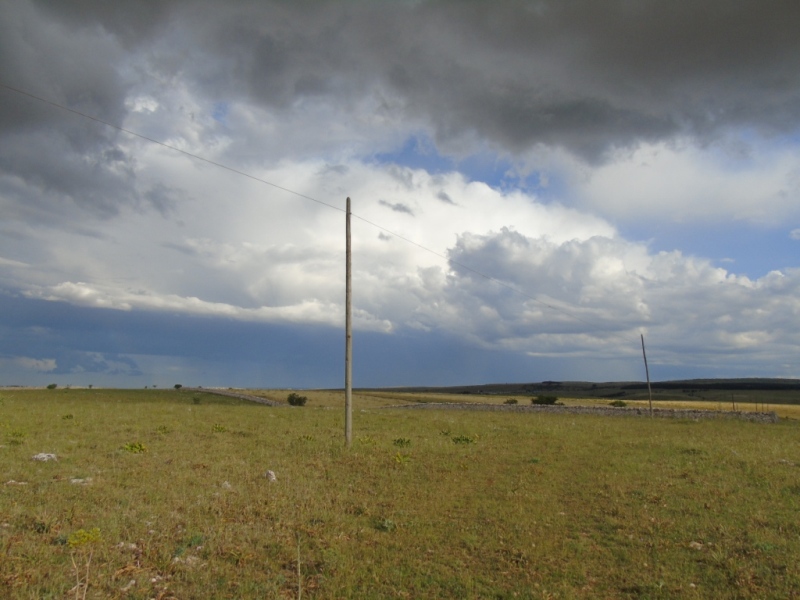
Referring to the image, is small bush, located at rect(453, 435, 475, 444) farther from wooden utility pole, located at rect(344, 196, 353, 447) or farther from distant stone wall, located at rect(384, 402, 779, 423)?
distant stone wall, located at rect(384, 402, 779, 423)

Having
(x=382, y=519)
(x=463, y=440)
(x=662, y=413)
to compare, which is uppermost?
(x=662, y=413)

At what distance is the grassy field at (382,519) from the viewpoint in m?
10.2

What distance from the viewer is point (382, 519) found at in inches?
578

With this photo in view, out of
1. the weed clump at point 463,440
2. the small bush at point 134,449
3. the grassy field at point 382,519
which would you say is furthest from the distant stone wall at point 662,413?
the small bush at point 134,449

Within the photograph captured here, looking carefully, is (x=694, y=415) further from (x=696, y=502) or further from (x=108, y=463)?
(x=108, y=463)

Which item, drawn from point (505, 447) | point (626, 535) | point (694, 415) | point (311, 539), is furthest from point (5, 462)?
point (694, 415)

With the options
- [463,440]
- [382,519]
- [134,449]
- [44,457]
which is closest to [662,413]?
[463,440]

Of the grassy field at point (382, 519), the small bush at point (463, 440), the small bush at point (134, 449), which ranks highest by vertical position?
the small bush at point (134, 449)

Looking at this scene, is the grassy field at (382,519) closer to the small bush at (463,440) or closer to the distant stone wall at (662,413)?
the small bush at (463,440)

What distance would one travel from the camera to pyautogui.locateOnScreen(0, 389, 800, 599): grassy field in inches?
401

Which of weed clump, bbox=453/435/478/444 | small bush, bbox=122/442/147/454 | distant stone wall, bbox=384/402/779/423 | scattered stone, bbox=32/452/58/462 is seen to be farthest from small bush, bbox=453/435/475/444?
distant stone wall, bbox=384/402/779/423

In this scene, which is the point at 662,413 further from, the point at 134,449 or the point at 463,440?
the point at 134,449

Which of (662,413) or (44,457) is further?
(662,413)

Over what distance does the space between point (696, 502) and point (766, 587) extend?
688 cm
